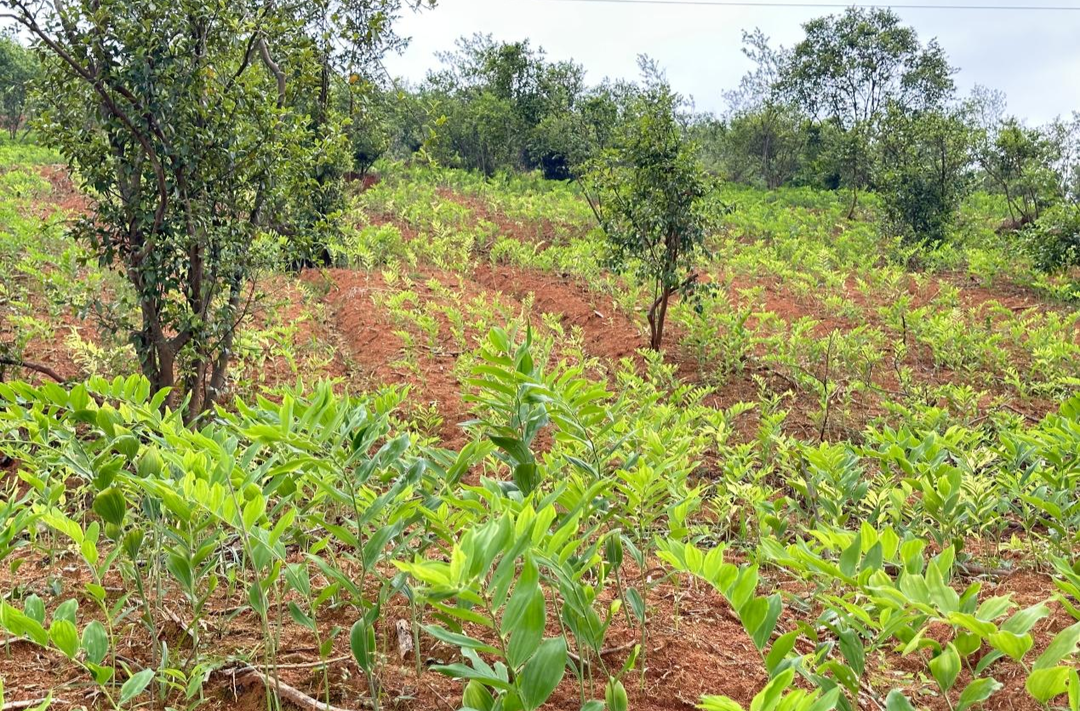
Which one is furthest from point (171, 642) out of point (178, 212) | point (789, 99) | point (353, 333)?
point (789, 99)

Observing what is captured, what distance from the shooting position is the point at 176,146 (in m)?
4.00

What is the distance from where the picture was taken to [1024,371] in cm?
651

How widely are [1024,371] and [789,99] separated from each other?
19.1 meters

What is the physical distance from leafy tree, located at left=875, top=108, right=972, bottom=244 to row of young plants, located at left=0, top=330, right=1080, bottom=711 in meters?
11.3

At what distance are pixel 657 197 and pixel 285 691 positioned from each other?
232 inches

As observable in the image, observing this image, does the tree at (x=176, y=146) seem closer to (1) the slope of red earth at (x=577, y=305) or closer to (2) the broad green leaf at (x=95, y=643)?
(2) the broad green leaf at (x=95, y=643)

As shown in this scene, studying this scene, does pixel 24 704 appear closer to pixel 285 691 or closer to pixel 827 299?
pixel 285 691

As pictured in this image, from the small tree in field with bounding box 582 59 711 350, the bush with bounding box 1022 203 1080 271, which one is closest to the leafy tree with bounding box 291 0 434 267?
the small tree in field with bounding box 582 59 711 350

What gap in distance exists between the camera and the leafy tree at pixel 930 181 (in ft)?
41.6

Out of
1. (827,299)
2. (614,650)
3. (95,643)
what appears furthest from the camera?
(827,299)

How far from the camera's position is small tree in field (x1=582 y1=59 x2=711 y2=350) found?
6738 millimetres

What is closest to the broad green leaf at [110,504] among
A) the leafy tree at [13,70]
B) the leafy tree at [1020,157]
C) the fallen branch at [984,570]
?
the fallen branch at [984,570]

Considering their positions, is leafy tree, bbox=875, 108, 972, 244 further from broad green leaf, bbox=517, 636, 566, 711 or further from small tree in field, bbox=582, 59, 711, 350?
broad green leaf, bbox=517, 636, 566, 711

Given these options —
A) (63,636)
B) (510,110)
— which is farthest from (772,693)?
(510,110)
